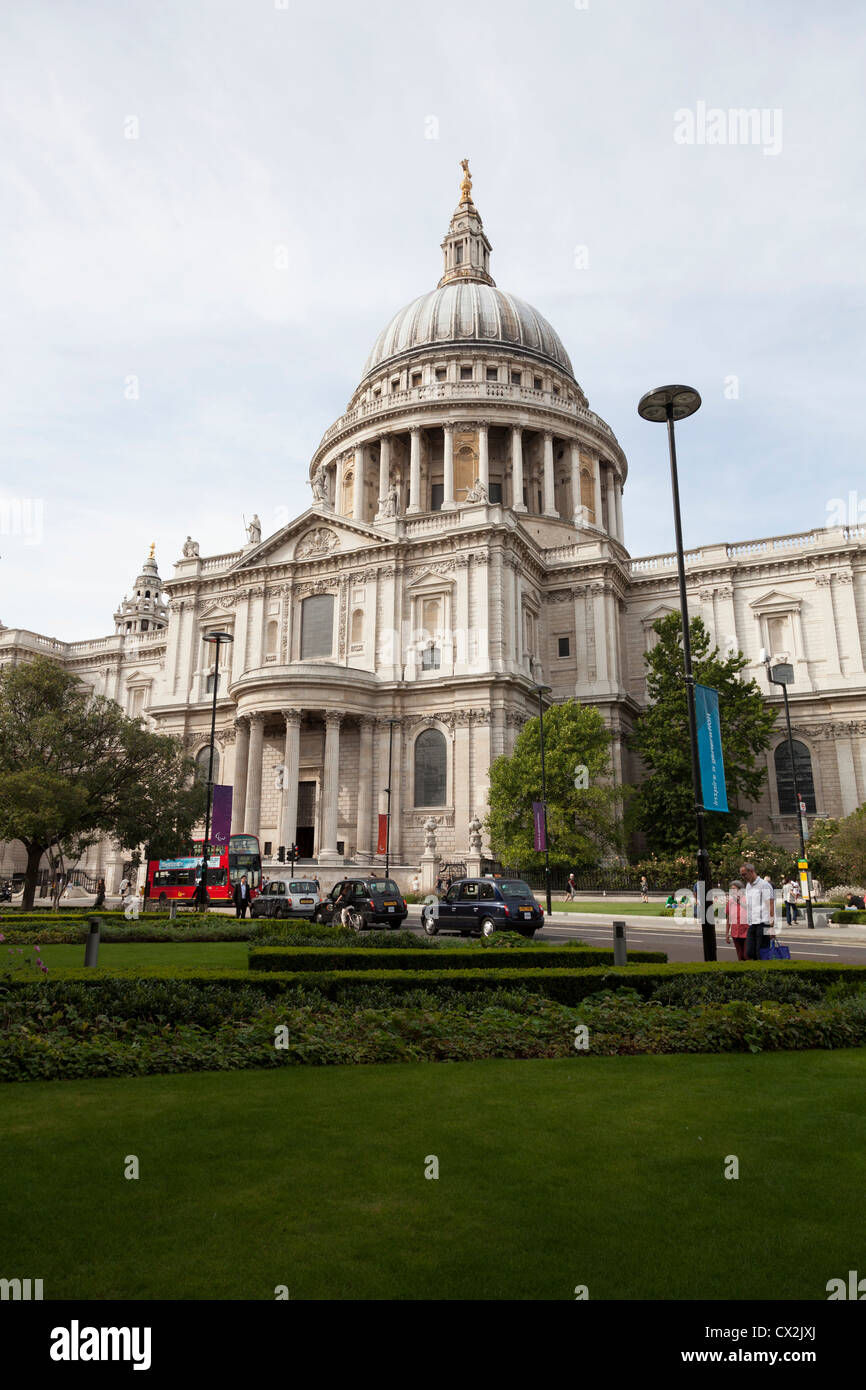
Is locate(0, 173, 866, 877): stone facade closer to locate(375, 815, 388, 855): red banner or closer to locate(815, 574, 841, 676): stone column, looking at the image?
locate(815, 574, 841, 676): stone column

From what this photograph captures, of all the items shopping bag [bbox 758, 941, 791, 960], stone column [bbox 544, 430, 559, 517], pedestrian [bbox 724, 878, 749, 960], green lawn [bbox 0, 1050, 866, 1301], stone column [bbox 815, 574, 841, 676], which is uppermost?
stone column [bbox 544, 430, 559, 517]

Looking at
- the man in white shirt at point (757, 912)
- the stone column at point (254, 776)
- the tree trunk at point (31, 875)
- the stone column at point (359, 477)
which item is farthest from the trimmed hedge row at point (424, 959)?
the stone column at point (359, 477)

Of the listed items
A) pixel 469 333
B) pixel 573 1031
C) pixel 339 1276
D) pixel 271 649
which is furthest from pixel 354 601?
pixel 339 1276

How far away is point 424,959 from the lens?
15008mm

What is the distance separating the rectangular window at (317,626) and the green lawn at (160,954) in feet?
116

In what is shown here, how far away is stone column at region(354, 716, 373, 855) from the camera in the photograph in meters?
50.3

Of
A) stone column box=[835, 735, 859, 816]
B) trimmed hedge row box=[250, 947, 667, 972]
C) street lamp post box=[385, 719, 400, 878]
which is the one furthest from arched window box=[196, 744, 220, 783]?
trimmed hedge row box=[250, 947, 667, 972]

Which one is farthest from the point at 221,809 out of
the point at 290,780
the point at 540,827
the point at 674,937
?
the point at 674,937

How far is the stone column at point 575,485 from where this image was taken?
6893cm

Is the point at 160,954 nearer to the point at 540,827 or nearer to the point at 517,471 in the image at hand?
the point at 540,827

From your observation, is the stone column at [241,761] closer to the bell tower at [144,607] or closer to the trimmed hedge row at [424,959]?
the trimmed hedge row at [424,959]

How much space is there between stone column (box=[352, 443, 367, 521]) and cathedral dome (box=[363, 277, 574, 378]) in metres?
10.2

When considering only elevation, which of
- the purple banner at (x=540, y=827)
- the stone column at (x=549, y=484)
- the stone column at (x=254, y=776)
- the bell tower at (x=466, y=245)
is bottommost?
the purple banner at (x=540, y=827)
